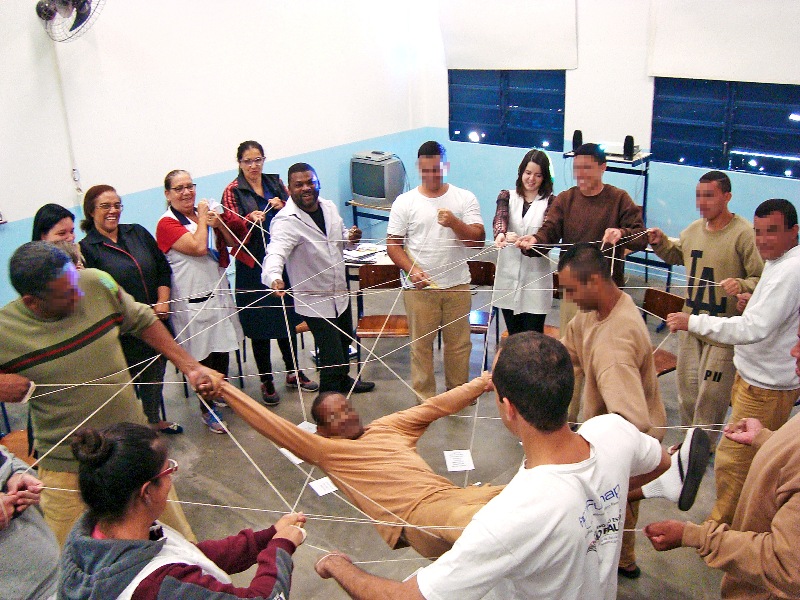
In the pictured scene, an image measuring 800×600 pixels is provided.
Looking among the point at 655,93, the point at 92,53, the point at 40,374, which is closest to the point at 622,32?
the point at 655,93

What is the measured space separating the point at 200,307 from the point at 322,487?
122cm

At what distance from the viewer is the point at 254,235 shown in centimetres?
411

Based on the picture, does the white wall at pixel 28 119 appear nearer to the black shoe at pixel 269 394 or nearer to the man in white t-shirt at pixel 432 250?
the black shoe at pixel 269 394

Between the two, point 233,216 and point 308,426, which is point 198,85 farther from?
point 308,426

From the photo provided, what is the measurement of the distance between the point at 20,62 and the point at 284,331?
7.94 ft

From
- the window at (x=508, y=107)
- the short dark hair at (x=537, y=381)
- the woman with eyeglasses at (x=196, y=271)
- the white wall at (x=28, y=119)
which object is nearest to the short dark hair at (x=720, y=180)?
the short dark hair at (x=537, y=381)

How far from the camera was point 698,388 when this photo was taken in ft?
11.3

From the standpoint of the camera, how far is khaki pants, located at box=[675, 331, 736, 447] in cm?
324

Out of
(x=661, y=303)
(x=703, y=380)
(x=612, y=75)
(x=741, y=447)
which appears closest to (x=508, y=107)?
(x=612, y=75)

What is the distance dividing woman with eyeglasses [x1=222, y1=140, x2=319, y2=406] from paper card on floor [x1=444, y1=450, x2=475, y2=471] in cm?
105

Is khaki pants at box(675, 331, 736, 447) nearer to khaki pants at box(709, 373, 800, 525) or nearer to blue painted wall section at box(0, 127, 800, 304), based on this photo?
khaki pants at box(709, 373, 800, 525)

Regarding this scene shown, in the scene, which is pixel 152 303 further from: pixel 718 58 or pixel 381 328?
pixel 718 58

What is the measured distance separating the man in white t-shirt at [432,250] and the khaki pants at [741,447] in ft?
5.09

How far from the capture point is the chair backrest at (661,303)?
3.88 m
